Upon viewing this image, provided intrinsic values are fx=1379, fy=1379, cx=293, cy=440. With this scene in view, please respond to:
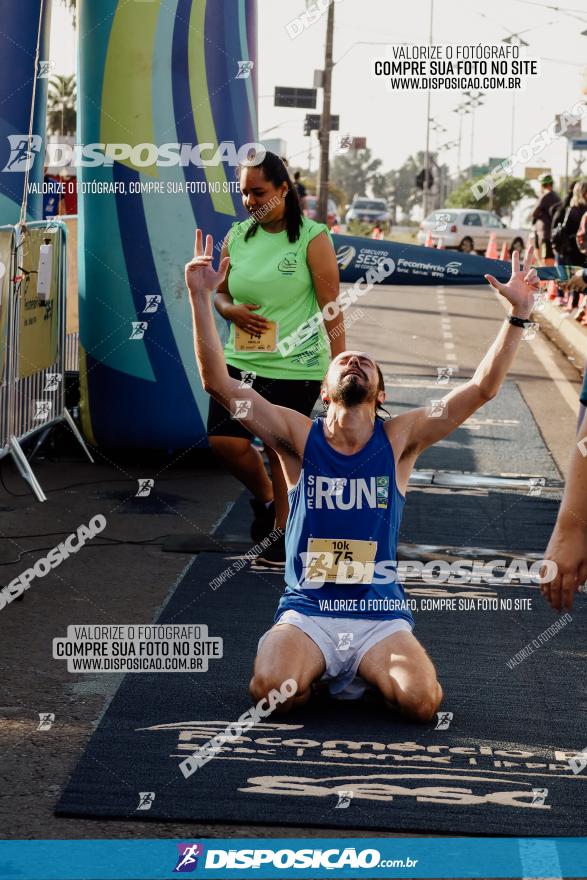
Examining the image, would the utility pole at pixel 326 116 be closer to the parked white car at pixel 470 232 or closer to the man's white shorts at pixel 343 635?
the parked white car at pixel 470 232

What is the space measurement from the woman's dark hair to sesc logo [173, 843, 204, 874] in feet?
11.8

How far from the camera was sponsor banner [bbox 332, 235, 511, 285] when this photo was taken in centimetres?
1070

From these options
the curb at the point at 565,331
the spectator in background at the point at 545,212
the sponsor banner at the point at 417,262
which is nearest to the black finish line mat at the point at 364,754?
the sponsor banner at the point at 417,262

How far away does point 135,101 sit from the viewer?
29.8 ft

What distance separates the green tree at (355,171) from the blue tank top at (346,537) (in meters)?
183

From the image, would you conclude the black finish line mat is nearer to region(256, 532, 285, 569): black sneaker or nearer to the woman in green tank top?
region(256, 532, 285, 569): black sneaker

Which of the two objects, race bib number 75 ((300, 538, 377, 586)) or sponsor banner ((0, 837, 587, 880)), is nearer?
sponsor banner ((0, 837, 587, 880))

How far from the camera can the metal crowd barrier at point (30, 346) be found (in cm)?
805

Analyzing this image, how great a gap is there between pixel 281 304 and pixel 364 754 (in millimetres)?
2830

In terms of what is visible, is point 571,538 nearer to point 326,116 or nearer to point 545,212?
point 545,212

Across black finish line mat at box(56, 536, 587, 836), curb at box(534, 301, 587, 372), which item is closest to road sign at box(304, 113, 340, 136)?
curb at box(534, 301, 587, 372)

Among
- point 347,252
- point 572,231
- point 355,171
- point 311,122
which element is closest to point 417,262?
point 347,252

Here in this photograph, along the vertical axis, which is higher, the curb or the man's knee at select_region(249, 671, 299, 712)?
the man's knee at select_region(249, 671, 299, 712)

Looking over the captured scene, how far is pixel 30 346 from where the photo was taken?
344 inches
